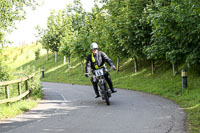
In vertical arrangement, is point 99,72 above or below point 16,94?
above

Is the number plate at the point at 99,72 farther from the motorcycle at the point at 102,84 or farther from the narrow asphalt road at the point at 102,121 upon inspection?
the narrow asphalt road at the point at 102,121

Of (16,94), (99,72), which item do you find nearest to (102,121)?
(99,72)

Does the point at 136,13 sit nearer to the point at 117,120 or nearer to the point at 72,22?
the point at 117,120

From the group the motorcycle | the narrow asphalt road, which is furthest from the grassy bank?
the motorcycle

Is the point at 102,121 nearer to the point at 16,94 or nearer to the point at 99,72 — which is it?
the point at 99,72

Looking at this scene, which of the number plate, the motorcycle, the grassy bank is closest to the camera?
the grassy bank

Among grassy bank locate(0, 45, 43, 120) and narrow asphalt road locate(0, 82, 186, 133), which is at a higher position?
grassy bank locate(0, 45, 43, 120)

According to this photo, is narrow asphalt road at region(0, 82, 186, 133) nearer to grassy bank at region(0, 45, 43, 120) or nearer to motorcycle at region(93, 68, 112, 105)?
grassy bank at region(0, 45, 43, 120)

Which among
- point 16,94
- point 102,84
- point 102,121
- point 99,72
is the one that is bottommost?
point 102,121

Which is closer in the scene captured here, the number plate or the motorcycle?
the motorcycle

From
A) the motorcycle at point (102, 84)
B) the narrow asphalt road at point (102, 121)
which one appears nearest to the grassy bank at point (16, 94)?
the narrow asphalt road at point (102, 121)

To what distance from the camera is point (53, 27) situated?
4328 cm

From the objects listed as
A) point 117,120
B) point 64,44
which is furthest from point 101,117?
point 64,44

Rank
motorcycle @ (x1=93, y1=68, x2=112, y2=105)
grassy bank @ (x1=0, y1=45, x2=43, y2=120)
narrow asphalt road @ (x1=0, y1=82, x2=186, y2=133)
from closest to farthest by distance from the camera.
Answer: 1. narrow asphalt road @ (x1=0, y1=82, x2=186, y2=133)
2. grassy bank @ (x1=0, y1=45, x2=43, y2=120)
3. motorcycle @ (x1=93, y1=68, x2=112, y2=105)
